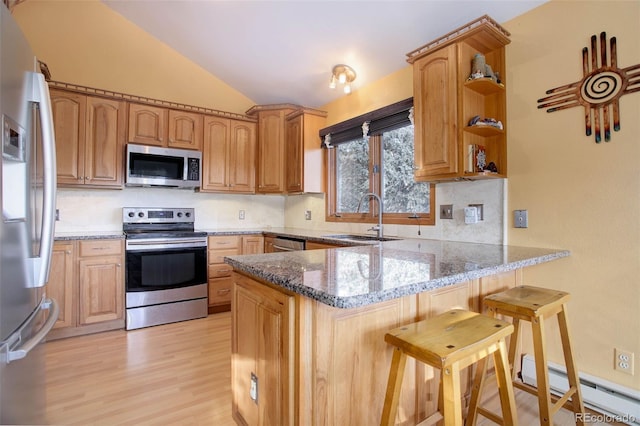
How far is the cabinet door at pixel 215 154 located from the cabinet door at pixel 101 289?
3.96 ft

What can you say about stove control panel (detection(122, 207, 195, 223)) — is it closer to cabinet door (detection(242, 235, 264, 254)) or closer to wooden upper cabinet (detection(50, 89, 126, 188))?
wooden upper cabinet (detection(50, 89, 126, 188))

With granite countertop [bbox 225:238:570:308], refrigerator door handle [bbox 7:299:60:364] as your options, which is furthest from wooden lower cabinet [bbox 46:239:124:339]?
granite countertop [bbox 225:238:570:308]

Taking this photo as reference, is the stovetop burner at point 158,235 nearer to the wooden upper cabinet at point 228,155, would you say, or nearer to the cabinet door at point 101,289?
the cabinet door at point 101,289

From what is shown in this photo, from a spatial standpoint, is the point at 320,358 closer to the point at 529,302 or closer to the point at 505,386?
the point at 505,386

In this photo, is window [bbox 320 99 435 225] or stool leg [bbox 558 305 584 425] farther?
window [bbox 320 99 435 225]

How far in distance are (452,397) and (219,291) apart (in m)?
2.87

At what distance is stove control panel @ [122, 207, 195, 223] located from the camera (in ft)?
11.1

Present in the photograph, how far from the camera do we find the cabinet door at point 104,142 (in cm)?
300

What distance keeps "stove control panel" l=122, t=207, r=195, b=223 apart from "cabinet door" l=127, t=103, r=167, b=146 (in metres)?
0.73

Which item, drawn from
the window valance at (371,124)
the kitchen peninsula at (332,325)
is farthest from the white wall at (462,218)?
the window valance at (371,124)

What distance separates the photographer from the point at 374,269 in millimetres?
1252

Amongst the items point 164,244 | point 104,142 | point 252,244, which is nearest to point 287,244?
point 252,244

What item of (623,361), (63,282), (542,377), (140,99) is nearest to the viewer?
(542,377)

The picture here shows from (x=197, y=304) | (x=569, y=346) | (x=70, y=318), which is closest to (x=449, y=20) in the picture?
(x=569, y=346)
